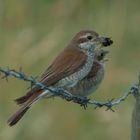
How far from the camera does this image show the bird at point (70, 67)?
27.3 ft

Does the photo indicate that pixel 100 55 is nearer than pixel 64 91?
No

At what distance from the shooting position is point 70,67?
8.66 m

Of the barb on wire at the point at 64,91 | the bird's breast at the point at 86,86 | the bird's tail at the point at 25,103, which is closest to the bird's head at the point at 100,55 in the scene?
the bird's breast at the point at 86,86

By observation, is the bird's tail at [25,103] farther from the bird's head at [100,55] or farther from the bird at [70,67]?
the bird's head at [100,55]

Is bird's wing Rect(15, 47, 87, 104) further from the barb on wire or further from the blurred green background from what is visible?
the blurred green background

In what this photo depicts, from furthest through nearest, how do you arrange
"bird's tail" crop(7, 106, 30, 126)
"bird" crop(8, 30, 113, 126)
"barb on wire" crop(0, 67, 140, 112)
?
"bird" crop(8, 30, 113, 126)
"bird's tail" crop(7, 106, 30, 126)
"barb on wire" crop(0, 67, 140, 112)

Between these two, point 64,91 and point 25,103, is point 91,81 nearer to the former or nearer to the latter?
point 25,103

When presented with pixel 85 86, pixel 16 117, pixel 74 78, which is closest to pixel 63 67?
pixel 74 78

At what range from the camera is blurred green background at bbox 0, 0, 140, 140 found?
35.6 feet

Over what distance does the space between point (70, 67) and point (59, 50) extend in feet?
11.0

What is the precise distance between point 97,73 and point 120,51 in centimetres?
328

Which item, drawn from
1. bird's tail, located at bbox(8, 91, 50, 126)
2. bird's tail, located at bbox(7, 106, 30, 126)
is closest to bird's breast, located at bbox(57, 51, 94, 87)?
bird's tail, located at bbox(8, 91, 50, 126)

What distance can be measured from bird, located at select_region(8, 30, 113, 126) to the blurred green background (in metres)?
1.89

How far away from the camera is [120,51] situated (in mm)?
12352
